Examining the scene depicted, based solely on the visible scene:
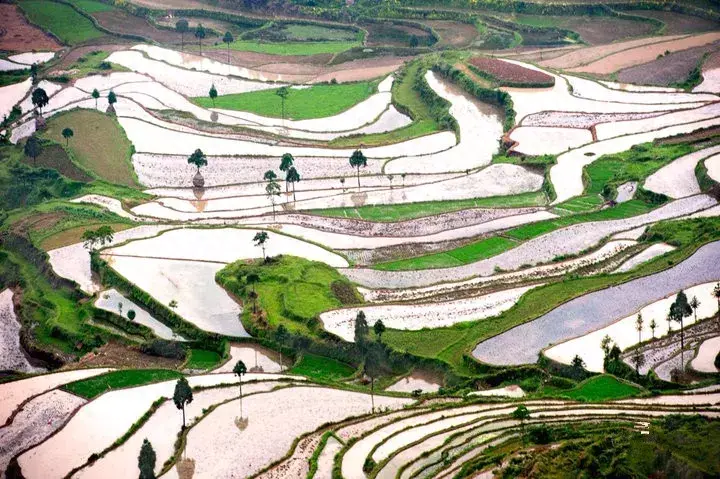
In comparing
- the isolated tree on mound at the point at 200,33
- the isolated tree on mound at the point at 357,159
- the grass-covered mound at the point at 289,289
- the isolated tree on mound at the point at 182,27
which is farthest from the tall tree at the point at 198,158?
the isolated tree on mound at the point at 182,27

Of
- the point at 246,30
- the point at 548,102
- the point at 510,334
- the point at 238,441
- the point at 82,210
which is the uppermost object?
the point at 246,30

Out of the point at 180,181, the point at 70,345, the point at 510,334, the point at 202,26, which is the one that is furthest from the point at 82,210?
the point at 202,26

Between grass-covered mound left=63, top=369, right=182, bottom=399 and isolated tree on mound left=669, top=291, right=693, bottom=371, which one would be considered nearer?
grass-covered mound left=63, top=369, right=182, bottom=399

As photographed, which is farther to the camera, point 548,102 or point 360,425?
point 548,102

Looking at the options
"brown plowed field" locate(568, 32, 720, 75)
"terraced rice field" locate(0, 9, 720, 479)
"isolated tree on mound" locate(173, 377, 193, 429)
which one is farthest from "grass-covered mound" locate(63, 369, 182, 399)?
"brown plowed field" locate(568, 32, 720, 75)

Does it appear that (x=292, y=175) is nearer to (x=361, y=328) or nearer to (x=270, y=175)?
(x=270, y=175)

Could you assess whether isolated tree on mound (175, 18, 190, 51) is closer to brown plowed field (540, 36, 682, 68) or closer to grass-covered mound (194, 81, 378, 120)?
grass-covered mound (194, 81, 378, 120)

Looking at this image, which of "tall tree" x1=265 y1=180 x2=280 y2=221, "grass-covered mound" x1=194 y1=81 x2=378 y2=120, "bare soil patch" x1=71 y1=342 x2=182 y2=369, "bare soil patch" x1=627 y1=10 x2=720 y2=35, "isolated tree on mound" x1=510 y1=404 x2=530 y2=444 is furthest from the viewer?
"bare soil patch" x1=627 y1=10 x2=720 y2=35

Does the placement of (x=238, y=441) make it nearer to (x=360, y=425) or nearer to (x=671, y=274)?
(x=360, y=425)

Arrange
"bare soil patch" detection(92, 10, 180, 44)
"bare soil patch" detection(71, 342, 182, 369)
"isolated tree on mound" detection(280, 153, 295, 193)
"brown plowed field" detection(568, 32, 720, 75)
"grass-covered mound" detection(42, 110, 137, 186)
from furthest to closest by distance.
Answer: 1. "bare soil patch" detection(92, 10, 180, 44)
2. "brown plowed field" detection(568, 32, 720, 75)
3. "grass-covered mound" detection(42, 110, 137, 186)
4. "isolated tree on mound" detection(280, 153, 295, 193)
5. "bare soil patch" detection(71, 342, 182, 369)
